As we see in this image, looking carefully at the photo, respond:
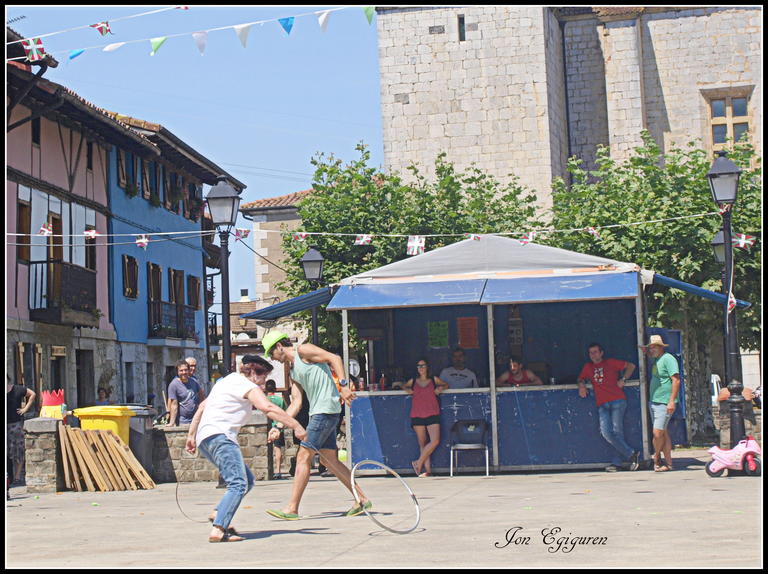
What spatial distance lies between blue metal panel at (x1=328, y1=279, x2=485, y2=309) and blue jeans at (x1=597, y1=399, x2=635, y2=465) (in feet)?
6.82

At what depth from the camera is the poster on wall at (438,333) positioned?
17.5 metres

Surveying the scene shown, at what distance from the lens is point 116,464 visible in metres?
15.6

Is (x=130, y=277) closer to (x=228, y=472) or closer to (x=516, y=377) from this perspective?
(x=516, y=377)

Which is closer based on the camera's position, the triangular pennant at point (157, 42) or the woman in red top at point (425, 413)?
the triangular pennant at point (157, 42)

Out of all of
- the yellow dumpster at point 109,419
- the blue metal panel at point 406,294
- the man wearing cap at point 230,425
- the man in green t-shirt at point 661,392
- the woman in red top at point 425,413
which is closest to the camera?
the man wearing cap at point 230,425

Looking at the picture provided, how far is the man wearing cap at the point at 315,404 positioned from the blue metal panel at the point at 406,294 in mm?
4817

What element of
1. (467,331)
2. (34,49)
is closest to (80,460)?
(34,49)

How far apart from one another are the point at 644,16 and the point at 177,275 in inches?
751

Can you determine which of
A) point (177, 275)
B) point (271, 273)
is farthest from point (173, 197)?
point (271, 273)

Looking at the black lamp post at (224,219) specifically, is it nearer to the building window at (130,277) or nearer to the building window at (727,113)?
the building window at (130,277)

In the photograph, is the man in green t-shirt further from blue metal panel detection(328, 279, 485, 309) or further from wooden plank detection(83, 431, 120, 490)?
wooden plank detection(83, 431, 120, 490)

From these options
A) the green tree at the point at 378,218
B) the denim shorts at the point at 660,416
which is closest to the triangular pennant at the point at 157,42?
the denim shorts at the point at 660,416

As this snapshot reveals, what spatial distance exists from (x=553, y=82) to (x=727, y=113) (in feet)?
23.1

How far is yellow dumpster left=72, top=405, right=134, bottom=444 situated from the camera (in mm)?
16203
